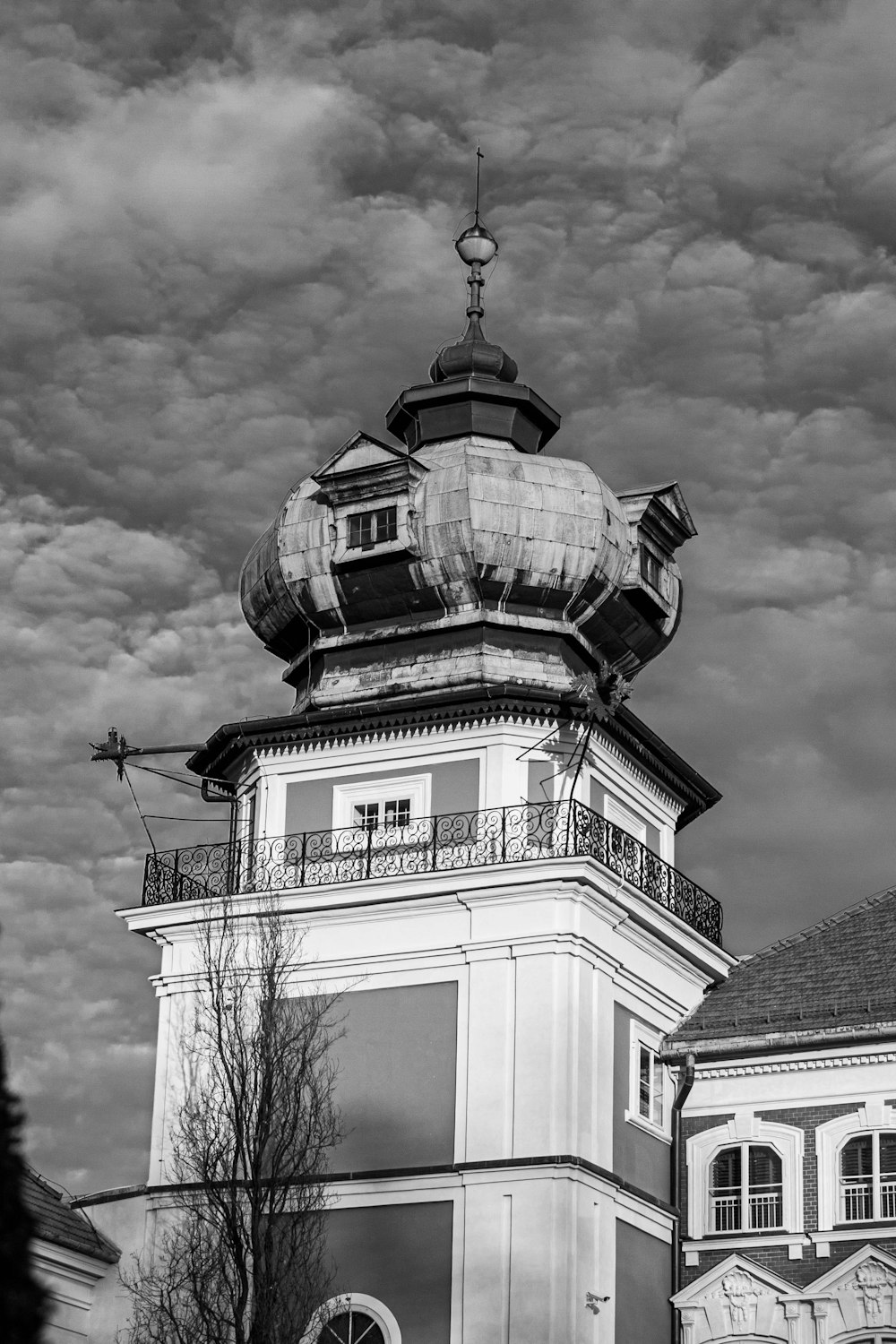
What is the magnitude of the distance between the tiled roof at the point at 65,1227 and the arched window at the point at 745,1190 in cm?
759

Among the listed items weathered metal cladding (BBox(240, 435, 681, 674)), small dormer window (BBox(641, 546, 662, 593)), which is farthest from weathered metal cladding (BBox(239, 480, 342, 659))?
small dormer window (BBox(641, 546, 662, 593))

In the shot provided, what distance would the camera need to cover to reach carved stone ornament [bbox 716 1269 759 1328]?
24.9m

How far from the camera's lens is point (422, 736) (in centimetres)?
2628

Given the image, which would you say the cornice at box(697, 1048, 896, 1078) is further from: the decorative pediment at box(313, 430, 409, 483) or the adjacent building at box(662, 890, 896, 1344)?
the decorative pediment at box(313, 430, 409, 483)

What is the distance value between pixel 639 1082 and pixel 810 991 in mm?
2704

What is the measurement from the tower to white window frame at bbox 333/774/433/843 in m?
0.04

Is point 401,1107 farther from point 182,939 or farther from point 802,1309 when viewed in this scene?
point 802,1309

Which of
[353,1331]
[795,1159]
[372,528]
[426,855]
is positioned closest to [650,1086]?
[795,1159]

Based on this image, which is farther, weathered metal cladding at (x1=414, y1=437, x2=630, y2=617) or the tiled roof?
weathered metal cladding at (x1=414, y1=437, x2=630, y2=617)

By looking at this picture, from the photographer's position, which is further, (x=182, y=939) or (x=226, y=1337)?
(x=182, y=939)

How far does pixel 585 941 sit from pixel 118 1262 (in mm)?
7156

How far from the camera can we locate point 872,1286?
955 inches

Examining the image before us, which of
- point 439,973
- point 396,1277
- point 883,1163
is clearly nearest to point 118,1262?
point 396,1277

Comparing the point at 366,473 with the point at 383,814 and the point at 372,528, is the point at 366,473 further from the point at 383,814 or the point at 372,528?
the point at 383,814
